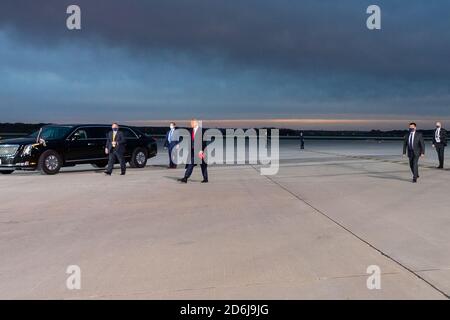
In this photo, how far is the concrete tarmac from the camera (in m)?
5.27

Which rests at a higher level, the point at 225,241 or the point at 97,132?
the point at 97,132

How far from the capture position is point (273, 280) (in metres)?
5.48

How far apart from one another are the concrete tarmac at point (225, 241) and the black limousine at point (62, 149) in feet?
11.4

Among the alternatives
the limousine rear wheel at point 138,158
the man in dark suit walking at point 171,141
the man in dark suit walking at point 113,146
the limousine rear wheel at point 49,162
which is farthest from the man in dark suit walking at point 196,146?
the limousine rear wheel at point 138,158

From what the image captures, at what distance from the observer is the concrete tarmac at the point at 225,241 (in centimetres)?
527

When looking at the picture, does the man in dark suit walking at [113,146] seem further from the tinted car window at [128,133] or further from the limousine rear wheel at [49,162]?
the tinted car window at [128,133]

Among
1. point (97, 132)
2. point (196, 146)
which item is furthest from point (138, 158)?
point (196, 146)

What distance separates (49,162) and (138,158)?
4190 mm

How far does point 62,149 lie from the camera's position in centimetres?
1809

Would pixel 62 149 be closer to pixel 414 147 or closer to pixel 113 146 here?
pixel 113 146
